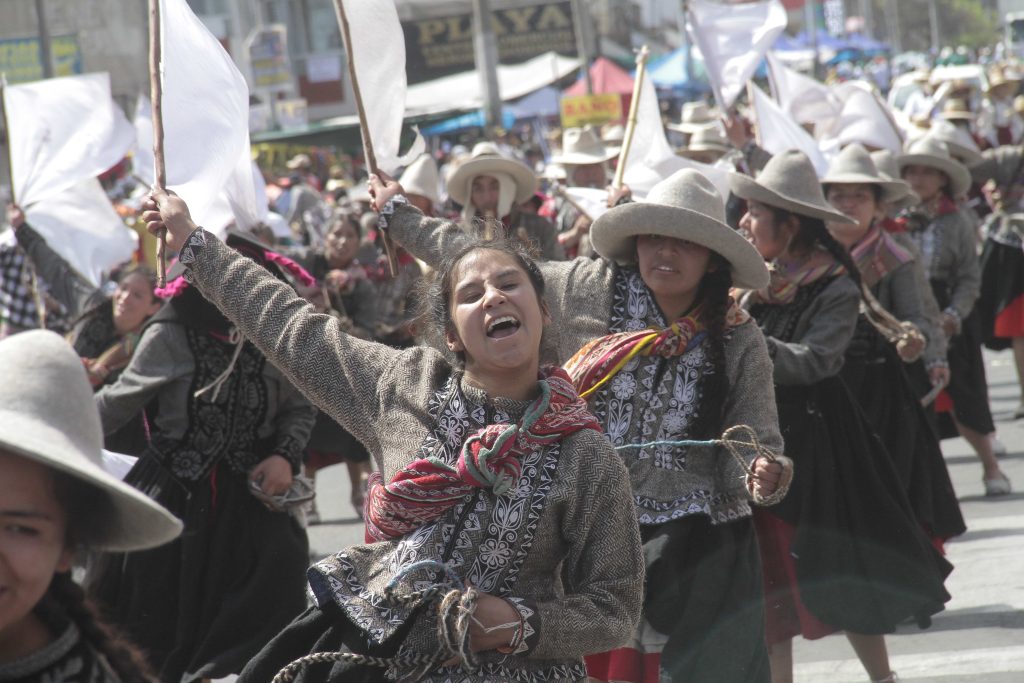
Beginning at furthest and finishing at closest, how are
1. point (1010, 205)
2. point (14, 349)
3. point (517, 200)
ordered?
point (1010, 205) < point (517, 200) < point (14, 349)

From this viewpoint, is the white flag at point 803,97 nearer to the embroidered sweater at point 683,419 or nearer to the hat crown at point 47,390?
the embroidered sweater at point 683,419

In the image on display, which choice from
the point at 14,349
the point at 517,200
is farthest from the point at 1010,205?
the point at 14,349

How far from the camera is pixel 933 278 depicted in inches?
347

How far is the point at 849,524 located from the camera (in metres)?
5.73

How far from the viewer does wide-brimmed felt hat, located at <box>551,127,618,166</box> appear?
12.2 meters

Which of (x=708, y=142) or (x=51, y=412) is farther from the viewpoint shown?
(x=708, y=142)

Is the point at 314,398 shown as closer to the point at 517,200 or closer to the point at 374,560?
the point at 374,560

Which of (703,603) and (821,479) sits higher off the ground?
(703,603)

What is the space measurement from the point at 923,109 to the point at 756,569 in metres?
16.0

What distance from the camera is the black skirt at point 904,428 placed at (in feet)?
21.2

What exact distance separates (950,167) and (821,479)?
3.79 meters

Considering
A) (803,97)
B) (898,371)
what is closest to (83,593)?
(898,371)

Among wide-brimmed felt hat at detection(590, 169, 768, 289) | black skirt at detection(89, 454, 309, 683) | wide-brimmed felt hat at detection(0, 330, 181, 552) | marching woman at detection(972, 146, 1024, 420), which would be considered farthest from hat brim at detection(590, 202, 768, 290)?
marching woman at detection(972, 146, 1024, 420)

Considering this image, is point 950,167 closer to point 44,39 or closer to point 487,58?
point 44,39
